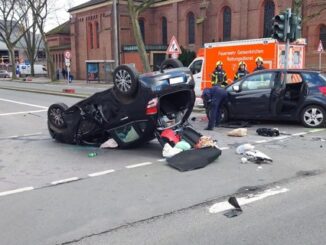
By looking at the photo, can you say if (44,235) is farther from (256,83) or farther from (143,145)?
(256,83)

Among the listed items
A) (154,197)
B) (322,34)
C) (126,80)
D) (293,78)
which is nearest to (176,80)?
(126,80)

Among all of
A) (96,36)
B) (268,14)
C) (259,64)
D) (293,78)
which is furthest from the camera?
(96,36)

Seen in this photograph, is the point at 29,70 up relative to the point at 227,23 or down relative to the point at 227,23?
down

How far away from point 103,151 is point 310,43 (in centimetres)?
2701

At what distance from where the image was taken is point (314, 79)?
34.9 feet

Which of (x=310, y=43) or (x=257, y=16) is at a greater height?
(x=257, y=16)

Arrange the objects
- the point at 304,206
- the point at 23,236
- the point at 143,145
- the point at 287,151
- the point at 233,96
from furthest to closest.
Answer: the point at 233,96 < the point at 143,145 < the point at 287,151 < the point at 304,206 < the point at 23,236

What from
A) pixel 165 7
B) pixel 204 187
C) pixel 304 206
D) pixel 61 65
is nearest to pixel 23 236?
pixel 204 187

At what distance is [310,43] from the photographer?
104 ft

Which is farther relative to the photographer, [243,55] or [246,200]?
[243,55]

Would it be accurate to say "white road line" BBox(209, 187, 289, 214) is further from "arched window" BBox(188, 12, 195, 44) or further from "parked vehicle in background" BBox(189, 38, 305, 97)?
"arched window" BBox(188, 12, 195, 44)

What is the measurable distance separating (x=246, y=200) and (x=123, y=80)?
3.65 m

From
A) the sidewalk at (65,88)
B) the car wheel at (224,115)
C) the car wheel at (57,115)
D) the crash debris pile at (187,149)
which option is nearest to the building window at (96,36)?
the sidewalk at (65,88)

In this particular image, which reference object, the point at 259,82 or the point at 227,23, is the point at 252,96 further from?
the point at 227,23
